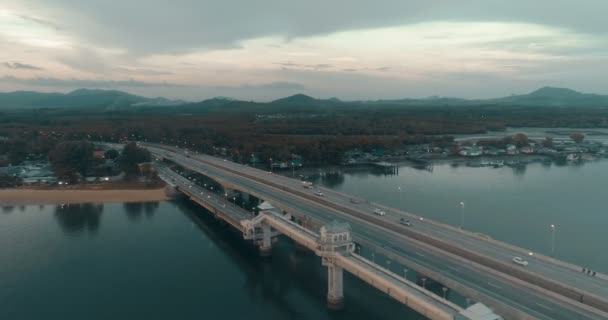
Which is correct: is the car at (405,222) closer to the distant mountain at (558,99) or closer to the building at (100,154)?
the building at (100,154)

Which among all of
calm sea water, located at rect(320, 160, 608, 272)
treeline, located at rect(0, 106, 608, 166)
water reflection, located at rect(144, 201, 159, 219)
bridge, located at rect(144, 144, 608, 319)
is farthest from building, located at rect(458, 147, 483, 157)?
water reflection, located at rect(144, 201, 159, 219)

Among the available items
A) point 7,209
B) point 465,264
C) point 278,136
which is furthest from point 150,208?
point 278,136

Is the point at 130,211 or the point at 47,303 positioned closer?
the point at 47,303

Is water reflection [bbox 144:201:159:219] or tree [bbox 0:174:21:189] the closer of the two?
water reflection [bbox 144:201:159:219]

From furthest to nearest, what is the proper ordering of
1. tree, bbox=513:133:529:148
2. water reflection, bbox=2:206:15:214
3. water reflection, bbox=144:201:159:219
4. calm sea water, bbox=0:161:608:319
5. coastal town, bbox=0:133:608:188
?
1. tree, bbox=513:133:529:148
2. coastal town, bbox=0:133:608:188
3. water reflection, bbox=2:206:15:214
4. water reflection, bbox=144:201:159:219
5. calm sea water, bbox=0:161:608:319

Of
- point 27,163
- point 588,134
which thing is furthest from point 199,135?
point 588,134

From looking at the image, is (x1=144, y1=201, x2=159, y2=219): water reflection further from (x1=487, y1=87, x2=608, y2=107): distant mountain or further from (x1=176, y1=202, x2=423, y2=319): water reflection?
(x1=487, y1=87, x2=608, y2=107): distant mountain

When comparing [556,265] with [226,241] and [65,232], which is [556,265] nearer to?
[226,241]
